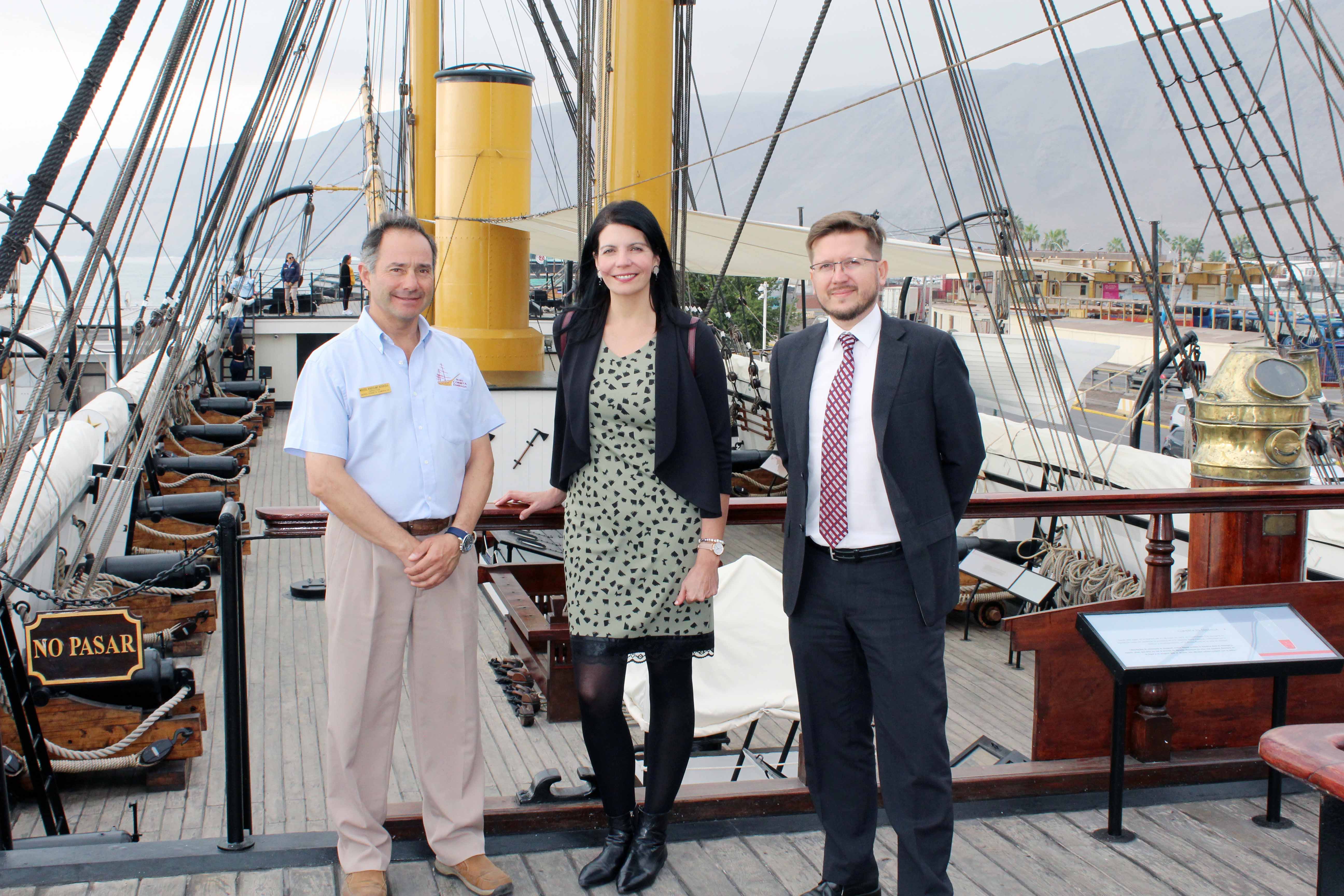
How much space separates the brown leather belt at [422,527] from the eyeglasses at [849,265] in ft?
3.00

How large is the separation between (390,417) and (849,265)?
0.95 meters

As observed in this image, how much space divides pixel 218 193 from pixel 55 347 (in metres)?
3.02

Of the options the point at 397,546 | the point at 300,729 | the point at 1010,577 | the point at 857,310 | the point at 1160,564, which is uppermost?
the point at 857,310

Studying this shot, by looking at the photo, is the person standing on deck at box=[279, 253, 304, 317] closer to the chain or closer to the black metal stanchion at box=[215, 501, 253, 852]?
the chain

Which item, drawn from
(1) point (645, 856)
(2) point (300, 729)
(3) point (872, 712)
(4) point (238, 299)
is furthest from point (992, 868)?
(4) point (238, 299)

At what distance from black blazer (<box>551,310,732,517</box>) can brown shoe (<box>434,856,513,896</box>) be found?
0.84 meters

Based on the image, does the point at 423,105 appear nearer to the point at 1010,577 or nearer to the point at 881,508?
the point at 1010,577

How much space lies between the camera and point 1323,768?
53.8 inches

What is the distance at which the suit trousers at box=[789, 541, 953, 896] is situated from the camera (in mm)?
Answer: 2125

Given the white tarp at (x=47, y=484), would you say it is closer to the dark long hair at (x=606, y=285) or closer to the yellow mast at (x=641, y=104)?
the yellow mast at (x=641, y=104)

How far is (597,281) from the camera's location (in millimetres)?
2338

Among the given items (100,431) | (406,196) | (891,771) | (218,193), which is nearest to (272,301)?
(406,196)

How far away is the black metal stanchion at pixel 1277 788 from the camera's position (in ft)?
9.03

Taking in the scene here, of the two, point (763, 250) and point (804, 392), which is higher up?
point (763, 250)
